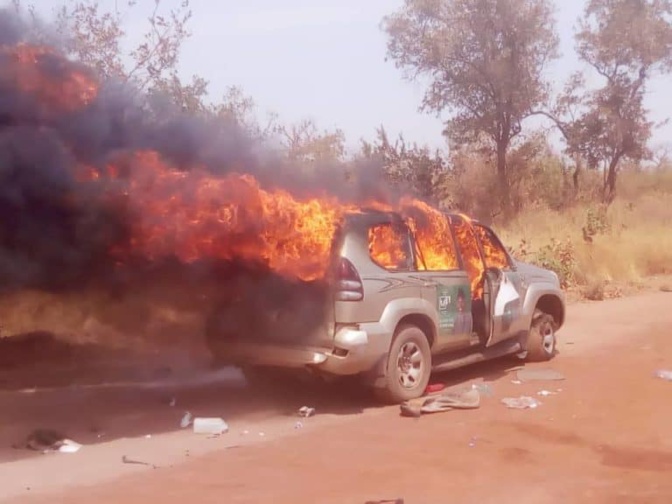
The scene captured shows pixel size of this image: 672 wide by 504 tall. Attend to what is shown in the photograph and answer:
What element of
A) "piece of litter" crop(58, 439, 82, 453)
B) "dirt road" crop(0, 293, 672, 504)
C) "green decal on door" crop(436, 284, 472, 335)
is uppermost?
"green decal on door" crop(436, 284, 472, 335)

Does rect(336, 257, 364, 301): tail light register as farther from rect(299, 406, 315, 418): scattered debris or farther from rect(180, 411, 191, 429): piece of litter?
rect(180, 411, 191, 429): piece of litter

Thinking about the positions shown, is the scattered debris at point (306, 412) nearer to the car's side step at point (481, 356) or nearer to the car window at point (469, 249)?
the car's side step at point (481, 356)

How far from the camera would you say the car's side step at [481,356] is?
924 centimetres

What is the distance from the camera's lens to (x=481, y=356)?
383 inches

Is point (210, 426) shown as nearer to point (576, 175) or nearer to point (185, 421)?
point (185, 421)

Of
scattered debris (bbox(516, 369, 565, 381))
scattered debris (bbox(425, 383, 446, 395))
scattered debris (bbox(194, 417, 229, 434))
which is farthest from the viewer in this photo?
scattered debris (bbox(516, 369, 565, 381))

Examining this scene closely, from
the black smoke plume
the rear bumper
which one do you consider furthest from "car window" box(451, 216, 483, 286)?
the black smoke plume

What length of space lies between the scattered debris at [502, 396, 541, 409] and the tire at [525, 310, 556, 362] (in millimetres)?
2127

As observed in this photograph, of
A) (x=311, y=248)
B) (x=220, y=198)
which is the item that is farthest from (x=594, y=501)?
(x=220, y=198)

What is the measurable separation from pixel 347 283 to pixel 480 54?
22.1m

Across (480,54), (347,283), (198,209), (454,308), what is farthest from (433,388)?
(480,54)

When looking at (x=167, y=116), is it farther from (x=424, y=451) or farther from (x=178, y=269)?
(x=424, y=451)

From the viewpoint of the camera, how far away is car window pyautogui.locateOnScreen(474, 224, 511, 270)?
10242 mm

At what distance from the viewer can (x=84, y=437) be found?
7.49 meters
